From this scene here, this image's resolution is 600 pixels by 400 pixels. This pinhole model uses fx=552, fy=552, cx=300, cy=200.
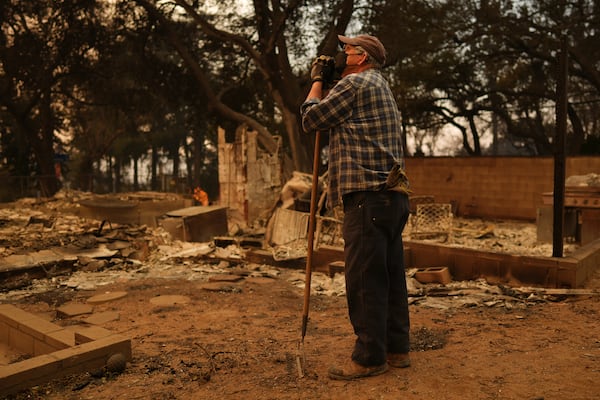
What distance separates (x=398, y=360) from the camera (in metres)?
3.66

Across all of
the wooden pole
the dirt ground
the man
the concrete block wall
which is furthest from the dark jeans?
the concrete block wall

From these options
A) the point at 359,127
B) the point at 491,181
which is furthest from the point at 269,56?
the point at 359,127

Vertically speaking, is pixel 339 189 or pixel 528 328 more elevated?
pixel 339 189

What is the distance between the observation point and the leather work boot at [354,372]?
348 cm

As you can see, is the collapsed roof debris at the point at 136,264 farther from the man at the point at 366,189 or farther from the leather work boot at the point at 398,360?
the man at the point at 366,189

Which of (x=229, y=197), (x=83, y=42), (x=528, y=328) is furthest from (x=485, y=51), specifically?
(x=528, y=328)

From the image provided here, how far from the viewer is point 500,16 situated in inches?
737

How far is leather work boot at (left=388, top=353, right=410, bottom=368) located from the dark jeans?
16 centimetres

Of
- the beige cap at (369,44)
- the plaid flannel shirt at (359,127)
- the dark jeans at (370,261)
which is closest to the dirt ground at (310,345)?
the dark jeans at (370,261)

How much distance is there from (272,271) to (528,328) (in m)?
4.59

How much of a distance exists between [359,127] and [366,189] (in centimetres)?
40

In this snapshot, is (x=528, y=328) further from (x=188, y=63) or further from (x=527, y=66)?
(x=527, y=66)

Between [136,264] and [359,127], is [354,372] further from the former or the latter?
[136,264]

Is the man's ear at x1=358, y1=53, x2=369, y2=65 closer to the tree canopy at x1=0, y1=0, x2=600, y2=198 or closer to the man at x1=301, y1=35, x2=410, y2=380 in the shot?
the man at x1=301, y1=35, x2=410, y2=380
